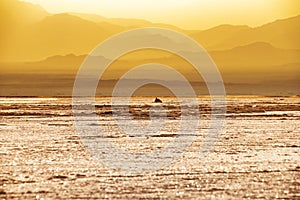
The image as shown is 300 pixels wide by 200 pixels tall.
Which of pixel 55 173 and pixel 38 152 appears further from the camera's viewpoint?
pixel 38 152

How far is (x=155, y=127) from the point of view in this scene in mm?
45594

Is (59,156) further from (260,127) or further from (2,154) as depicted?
(260,127)

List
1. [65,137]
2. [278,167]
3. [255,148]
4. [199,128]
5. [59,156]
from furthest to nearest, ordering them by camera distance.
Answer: [199,128]
[65,137]
[255,148]
[59,156]
[278,167]

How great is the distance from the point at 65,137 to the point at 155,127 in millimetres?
9886

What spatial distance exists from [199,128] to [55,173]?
73.6 ft

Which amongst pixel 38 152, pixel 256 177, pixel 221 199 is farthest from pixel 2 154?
pixel 221 199

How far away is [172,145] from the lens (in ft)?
105

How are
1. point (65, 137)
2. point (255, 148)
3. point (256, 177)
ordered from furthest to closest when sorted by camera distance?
point (65, 137) < point (255, 148) < point (256, 177)

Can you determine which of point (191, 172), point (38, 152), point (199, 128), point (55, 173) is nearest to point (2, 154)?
point (38, 152)

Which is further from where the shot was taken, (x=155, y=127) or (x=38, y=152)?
(x=155, y=127)

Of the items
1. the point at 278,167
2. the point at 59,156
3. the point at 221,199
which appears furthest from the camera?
the point at 59,156

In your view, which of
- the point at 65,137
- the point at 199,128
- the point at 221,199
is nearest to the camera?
the point at 221,199

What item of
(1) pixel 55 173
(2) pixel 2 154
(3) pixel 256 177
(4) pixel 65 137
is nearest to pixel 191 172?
(3) pixel 256 177

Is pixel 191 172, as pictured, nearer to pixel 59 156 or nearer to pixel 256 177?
pixel 256 177
